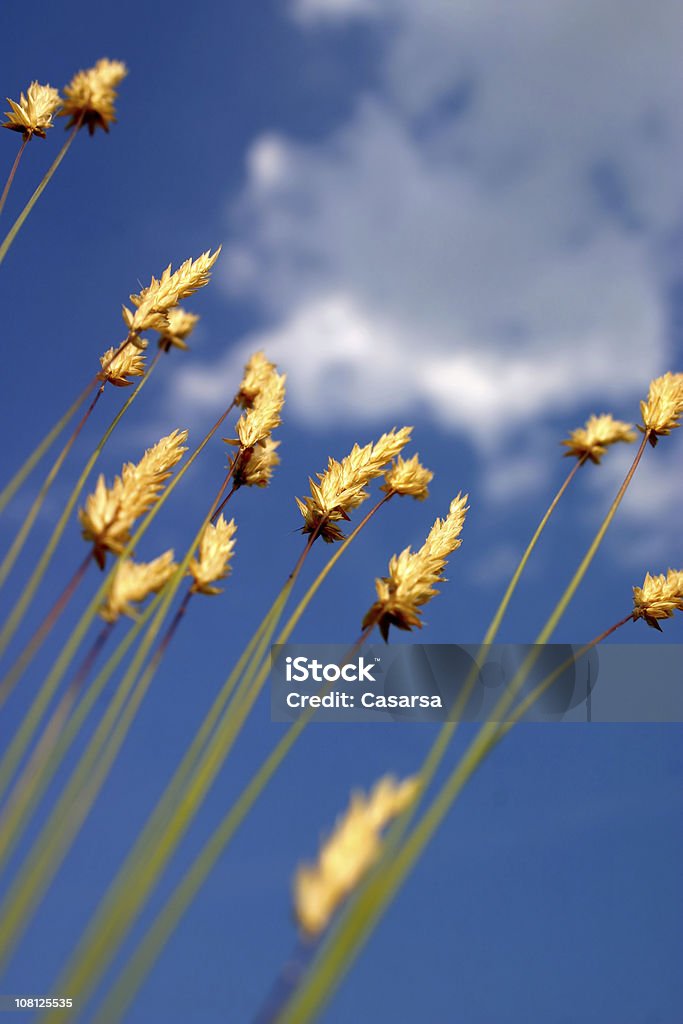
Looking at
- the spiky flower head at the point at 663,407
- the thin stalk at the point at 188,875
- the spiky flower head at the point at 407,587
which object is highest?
the spiky flower head at the point at 663,407

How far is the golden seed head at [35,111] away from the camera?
1399 mm

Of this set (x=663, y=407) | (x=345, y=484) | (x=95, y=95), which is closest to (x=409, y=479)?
(x=345, y=484)

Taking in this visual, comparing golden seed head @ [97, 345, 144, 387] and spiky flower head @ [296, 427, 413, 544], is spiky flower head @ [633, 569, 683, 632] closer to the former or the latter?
spiky flower head @ [296, 427, 413, 544]

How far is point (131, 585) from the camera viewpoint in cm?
94

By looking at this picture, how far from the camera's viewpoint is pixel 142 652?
3.17 feet

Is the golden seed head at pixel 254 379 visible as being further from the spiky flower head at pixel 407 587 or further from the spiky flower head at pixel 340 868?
the spiky flower head at pixel 340 868

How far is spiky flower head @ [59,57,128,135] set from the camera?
1241 mm

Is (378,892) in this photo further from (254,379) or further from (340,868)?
(254,379)

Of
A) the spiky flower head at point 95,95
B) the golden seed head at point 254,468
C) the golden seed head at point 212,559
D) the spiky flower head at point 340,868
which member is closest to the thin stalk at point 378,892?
the spiky flower head at point 340,868

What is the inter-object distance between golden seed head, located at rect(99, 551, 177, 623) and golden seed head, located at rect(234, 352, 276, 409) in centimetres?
51

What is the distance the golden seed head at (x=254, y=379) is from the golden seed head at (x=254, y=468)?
0.08 m

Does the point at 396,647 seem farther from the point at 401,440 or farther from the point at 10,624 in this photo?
the point at 10,624

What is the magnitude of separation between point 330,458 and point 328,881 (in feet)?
2.81

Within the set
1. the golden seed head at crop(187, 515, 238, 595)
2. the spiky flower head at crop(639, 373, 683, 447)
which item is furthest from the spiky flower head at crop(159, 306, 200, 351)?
the spiky flower head at crop(639, 373, 683, 447)
